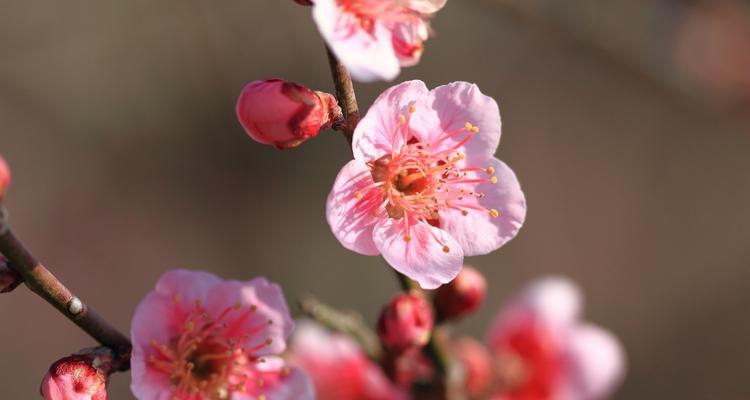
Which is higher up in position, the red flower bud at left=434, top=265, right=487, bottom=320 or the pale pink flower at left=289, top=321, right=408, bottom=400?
the red flower bud at left=434, top=265, right=487, bottom=320

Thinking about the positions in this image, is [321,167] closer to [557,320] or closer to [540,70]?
[540,70]

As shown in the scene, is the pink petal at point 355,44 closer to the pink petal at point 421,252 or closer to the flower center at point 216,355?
the pink petal at point 421,252

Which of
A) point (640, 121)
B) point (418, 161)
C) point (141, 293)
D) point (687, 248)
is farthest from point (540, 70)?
point (418, 161)

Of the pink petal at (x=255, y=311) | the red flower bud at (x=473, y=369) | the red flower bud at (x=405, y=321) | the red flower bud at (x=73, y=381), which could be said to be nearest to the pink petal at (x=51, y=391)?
the red flower bud at (x=73, y=381)

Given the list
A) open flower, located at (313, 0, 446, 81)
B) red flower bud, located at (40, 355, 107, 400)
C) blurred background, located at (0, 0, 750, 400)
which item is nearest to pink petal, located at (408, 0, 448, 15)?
open flower, located at (313, 0, 446, 81)

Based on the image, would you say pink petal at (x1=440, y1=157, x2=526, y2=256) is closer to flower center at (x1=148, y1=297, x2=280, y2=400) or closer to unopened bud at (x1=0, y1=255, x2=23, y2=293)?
flower center at (x1=148, y1=297, x2=280, y2=400)

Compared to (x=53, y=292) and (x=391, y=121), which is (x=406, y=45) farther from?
(x=53, y=292)

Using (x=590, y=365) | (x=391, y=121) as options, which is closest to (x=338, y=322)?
(x=391, y=121)
